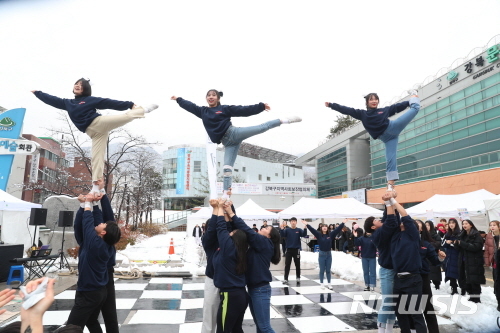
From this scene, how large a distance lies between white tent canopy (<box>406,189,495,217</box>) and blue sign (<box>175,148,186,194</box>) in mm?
42154

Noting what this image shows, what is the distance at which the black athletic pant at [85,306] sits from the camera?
124 inches

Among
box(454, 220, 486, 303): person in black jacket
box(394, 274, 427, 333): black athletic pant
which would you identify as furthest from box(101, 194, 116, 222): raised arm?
box(454, 220, 486, 303): person in black jacket

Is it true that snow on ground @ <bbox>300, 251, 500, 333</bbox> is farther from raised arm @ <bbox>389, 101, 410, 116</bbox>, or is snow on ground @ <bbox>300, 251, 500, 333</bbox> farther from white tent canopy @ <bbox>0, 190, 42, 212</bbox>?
white tent canopy @ <bbox>0, 190, 42, 212</bbox>

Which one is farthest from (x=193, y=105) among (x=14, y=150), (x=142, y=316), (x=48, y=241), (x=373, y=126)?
(x=48, y=241)

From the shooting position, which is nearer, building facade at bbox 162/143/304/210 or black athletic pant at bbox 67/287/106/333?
black athletic pant at bbox 67/287/106/333

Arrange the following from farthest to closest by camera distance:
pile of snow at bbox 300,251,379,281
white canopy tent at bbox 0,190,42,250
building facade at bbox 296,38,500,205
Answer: building facade at bbox 296,38,500,205 → white canopy tent at bbox 0,190,42,250 → pile of snow at bbox 300,251,379,281

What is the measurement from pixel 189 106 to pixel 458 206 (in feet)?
36.3

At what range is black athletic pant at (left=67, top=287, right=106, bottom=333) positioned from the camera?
3160 millimetres

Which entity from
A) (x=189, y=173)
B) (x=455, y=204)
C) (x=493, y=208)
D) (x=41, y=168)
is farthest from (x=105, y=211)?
(x=189, y=173)

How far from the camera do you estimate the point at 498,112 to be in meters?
16.9

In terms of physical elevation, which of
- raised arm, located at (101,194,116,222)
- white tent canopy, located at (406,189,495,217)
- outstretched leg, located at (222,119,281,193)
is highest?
outstretched leg, located at (222,119,281,193)

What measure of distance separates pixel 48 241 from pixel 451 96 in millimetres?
21953

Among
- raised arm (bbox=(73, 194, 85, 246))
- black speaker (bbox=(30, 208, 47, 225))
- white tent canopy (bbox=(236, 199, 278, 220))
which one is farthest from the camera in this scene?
white tent canopy (bbox=(236, 199, 278, 220))

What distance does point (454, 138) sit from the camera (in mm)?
19781
